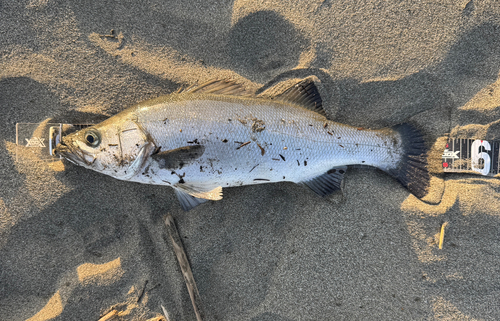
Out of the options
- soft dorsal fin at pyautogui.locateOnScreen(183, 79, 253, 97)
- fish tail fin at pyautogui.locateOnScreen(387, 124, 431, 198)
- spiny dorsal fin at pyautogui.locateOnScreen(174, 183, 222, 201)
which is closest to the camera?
spiny dorsal fin at pyautogui.locateOnScreen(174, 183, 222, 201)

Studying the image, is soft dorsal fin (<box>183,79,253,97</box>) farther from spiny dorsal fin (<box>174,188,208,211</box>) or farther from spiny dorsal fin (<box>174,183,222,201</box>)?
spiny dorsal fin (<box>174,188,208,211</box>)

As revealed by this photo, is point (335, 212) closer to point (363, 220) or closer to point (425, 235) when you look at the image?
point (363, 220)

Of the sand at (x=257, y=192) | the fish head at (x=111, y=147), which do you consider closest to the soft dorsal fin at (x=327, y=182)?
the sand at (x=257, y=192)

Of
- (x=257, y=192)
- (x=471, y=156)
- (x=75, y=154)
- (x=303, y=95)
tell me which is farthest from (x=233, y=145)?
(x=471, y=156)

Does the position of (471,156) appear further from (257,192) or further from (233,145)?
(233,145)

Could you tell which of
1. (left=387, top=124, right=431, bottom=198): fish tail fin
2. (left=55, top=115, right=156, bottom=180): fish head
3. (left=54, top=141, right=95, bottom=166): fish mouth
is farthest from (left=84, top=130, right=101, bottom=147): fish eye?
(left=387, top=124, right=431, bottom=198): fish tail fin

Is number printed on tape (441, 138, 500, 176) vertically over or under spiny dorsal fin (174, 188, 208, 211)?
over

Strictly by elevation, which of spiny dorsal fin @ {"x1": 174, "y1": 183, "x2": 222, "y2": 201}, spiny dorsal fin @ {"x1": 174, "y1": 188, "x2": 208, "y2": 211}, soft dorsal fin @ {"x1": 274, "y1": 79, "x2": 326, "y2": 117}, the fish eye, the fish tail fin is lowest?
spiny dorsal fin @ {"x1": 174, "y1": 188, "x2": 208, "y2": 211}
